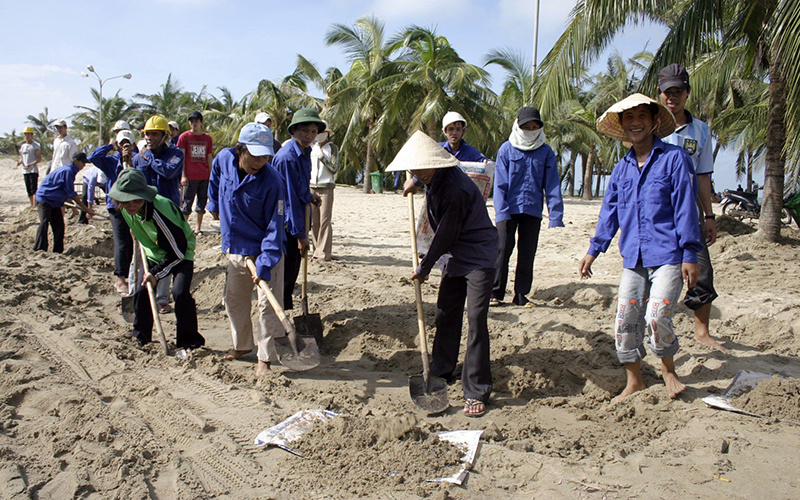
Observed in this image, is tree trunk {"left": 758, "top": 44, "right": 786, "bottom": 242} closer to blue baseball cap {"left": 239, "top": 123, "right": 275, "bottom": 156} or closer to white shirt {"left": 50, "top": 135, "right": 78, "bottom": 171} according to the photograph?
blue baseball cap {"left": 239, "top": 123, "right": 275, "bottom": 156}

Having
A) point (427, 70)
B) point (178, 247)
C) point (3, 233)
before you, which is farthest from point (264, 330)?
point (427, 70)

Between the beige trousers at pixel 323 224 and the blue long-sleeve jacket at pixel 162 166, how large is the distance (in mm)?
1845

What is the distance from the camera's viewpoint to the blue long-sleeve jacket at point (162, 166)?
19.9 feet

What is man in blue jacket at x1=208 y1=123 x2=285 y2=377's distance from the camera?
405 cm

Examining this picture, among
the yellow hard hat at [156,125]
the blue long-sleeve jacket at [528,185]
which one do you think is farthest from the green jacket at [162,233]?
the blue long-sleeve jacket at [528,185]

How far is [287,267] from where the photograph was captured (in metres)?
5.50

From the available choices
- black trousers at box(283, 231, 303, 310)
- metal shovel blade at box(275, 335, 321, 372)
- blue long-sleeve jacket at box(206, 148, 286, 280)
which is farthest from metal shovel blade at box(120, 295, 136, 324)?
metal shovel blade at box(275, 335, 321, 372)

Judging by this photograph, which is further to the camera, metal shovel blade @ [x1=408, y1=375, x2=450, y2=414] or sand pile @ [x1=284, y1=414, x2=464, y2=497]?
metal shovel blade @ [x1=408, y1=375, x2=450, y2=414]

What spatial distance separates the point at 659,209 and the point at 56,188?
780 centimetres

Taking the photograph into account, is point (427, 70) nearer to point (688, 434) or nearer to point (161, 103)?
point (688, 434)

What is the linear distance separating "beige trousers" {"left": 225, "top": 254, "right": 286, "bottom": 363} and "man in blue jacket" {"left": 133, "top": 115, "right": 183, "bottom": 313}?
5.98ft

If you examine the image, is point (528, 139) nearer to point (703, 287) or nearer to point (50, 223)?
point (703, 287)

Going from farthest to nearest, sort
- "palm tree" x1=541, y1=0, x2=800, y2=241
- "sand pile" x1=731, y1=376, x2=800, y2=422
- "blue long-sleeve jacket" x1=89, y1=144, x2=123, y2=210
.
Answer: "palm tree" x1=541, y1=0, x2=800, y2=241
"blue long-sleeve jacket" x1=89, y1=144, x2=123, y2=210
"sand pile" x1=731, y1=376, x2=800, y2=422

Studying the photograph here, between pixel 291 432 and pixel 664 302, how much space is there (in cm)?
228
